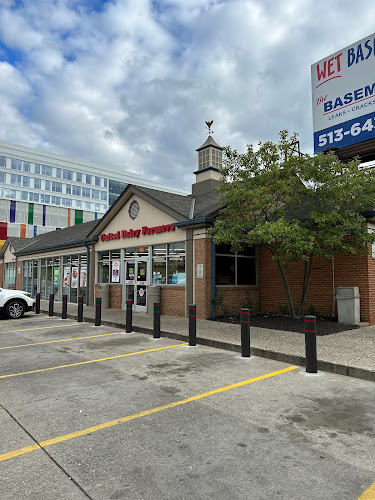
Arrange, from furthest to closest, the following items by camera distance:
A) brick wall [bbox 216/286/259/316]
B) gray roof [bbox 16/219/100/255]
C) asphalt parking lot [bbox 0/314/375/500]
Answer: gray roof [bbox 16/219/100/255] → brick wall [bbox 216/286/259/316] → asphalt parking lot [bbox 0/314/375/500]

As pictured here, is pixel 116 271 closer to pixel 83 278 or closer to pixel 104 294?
pixel 104 294

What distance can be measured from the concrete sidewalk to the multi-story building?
65861 mm

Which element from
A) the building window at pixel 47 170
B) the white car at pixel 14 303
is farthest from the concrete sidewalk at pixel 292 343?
the building window at pixel 47 170

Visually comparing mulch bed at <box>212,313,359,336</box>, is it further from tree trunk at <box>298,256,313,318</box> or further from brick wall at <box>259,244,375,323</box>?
brick wall at <box>259,244,375,323</box>

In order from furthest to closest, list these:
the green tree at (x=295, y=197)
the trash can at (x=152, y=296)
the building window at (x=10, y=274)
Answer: the building window at (x=10, y=274)
the trash can at (x=152, y=296)
the green tree at (x=295, y=197)

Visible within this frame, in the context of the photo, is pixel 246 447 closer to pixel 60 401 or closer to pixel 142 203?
Answer: pixel 60 401

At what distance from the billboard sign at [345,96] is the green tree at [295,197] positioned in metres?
4.78

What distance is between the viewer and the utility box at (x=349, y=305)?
37.8 feet

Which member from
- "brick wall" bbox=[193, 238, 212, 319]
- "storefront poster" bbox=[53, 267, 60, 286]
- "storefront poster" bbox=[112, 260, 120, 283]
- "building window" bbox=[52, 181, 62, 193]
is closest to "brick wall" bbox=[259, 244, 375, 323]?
"brick wall" bbox=[193, 238, 212, 319]

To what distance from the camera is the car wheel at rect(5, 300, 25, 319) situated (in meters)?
14.6

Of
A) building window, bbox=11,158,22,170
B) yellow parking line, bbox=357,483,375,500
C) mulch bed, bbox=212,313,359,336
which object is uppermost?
building window, bbox=11,158,22,170

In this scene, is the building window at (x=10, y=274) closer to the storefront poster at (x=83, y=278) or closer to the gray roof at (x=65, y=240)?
the gray roof at (x=65, y=240)

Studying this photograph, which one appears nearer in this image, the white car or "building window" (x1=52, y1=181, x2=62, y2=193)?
the white car

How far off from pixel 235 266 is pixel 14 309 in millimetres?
8992
